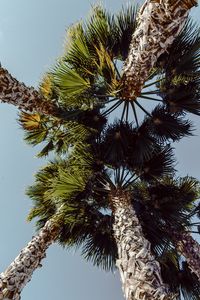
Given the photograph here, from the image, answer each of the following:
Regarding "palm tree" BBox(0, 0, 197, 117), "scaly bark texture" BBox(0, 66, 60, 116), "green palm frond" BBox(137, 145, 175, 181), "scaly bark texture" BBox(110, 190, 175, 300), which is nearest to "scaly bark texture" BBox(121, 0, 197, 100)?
"palm tree" BBox(0, 0, 197, 117)

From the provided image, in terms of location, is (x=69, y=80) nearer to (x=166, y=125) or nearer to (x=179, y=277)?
(x=166, y=125)

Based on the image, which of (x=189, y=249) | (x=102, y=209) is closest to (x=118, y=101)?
(x=102, y=209)

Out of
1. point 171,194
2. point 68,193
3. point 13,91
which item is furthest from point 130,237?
point 171,194

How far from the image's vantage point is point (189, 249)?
6906mm

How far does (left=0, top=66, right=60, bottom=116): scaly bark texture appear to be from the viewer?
5.35 m

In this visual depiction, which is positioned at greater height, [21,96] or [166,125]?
[166,125]

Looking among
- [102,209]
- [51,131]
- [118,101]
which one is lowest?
[102,209]

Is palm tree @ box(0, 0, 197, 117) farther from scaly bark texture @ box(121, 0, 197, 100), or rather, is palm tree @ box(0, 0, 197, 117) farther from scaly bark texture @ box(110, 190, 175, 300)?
scaly bark texture @ box(110, 190, 175, 300)

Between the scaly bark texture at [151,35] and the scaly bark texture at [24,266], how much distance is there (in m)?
2.88

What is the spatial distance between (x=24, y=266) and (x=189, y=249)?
3152 millimetres

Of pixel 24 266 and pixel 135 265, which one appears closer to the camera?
pixel 135 265

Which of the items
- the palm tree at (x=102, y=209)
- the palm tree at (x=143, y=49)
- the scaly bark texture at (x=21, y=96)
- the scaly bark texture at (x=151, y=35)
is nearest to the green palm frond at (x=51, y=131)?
the palm tree at (x=102, y=209)

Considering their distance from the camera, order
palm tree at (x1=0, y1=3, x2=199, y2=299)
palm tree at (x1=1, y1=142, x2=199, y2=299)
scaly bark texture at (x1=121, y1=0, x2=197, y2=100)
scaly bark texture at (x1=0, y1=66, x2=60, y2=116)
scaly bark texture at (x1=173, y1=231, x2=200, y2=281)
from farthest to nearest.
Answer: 1. palm tree at (x1=1, y1=142, x2=199, y2=299)
2. scaly bark texture at (x1=173, y1=231, x2=200, y2=281)
3. palm tree at (x1=0, y1=3, x2=199, y2=299)
4. scaly bark texture at (x1=0, y1=66, x2=60, y2=116)
5. scaly bark texture at (x1=121, y1=0, x2=197, y2=100)

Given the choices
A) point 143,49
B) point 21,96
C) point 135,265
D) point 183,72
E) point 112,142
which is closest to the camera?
point 135,265
